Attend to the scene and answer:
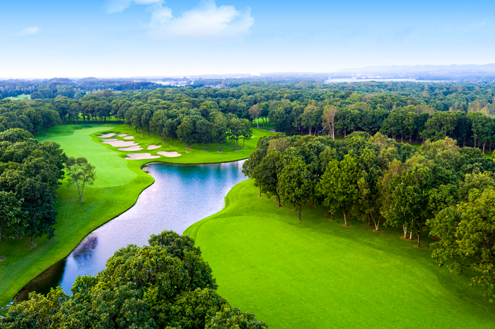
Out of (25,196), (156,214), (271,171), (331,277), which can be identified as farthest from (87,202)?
(331,277)

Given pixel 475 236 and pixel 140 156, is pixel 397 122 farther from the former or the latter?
pixel 140 156

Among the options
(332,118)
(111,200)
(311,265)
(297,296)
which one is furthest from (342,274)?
(332,118)

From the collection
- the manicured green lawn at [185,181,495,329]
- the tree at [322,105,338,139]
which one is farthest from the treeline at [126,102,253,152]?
the manicured green lawn at [185,181,495,329]

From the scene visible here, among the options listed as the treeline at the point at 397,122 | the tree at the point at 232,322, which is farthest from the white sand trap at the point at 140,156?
the tree at the point at 232,322

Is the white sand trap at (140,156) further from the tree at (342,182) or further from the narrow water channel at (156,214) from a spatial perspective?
the tree at (342,182)

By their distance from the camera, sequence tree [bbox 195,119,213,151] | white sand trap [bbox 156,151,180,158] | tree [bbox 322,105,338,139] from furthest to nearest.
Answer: tree [bbox 322,105,338,139], tree [bbox 195,119,213,151], white sand trap [bbox 156,151,180,158]

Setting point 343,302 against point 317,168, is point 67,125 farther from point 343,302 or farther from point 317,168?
point 343,302

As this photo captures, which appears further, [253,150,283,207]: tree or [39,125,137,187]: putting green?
[39,125,137,187]: putting green

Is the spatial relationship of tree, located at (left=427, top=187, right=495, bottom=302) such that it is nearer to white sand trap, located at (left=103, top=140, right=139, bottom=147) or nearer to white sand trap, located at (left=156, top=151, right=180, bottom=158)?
white sand trap, located at (left=156, top=151, right=180, bottom=158)
